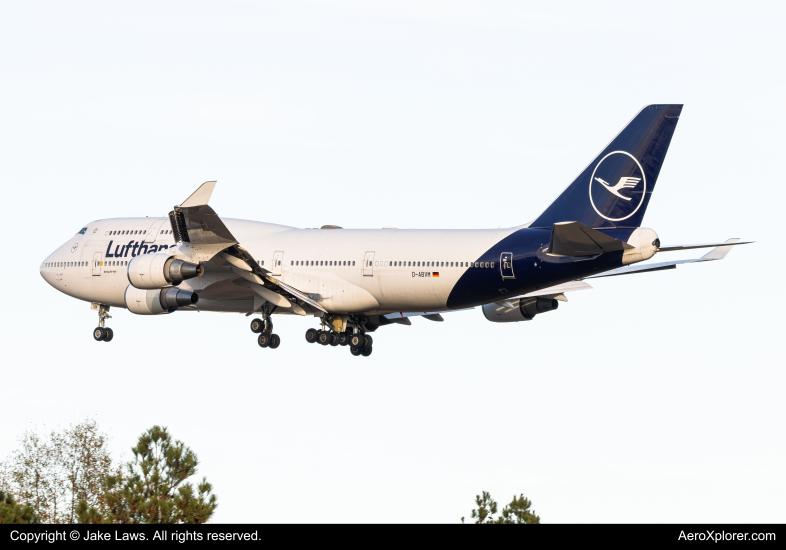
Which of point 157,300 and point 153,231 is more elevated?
point 153,231

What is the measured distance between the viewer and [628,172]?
37.6m

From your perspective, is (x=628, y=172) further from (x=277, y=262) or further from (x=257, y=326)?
(x=257, y=326)

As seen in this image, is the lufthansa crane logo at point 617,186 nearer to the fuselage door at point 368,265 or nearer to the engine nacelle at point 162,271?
the fuselage door at point 368,265

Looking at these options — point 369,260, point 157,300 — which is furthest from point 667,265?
point 157,300

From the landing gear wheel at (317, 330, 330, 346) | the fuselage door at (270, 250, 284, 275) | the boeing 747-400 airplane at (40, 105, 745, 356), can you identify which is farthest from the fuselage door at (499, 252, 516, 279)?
the fuselage door at (270, 250, 284, 275)

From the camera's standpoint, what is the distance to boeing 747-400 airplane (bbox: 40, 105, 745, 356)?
3728cm

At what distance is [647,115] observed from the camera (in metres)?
37.5

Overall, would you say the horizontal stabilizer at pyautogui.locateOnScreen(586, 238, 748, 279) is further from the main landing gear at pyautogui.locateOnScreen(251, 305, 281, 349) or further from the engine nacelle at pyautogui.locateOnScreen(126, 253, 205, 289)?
the engine nacelle at pyautogui.locateOnScreen(126, 253, 205, 289)

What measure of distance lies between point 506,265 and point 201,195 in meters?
10.6

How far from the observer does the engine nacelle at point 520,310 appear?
1752 inches
